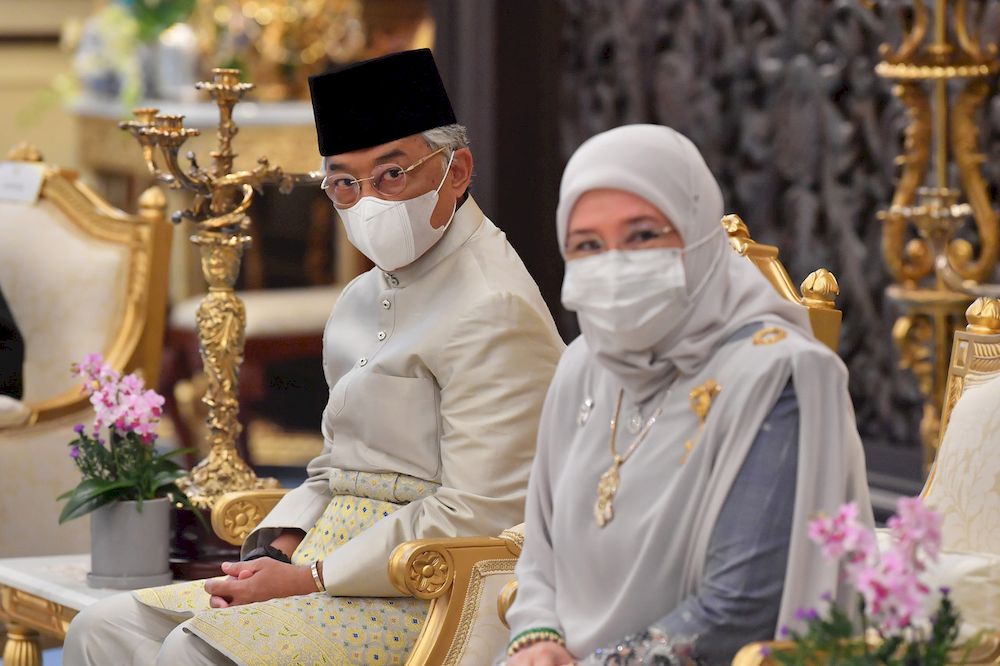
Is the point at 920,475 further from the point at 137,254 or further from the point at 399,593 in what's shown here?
the point at 399,593

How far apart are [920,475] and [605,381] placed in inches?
117

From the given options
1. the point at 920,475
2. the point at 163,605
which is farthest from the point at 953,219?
the point at 163,605

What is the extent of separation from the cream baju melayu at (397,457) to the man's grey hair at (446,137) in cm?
11

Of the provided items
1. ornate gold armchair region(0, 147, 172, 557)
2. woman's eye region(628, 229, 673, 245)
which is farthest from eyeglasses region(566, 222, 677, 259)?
ornate gold armchair region(0, 147, 172, 557)

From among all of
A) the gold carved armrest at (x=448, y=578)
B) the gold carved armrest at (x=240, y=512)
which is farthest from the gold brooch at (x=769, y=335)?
the gold carved armrest at (x=240, y=512)

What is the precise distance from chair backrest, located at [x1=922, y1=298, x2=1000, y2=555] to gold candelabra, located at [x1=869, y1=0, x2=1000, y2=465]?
1.70 m

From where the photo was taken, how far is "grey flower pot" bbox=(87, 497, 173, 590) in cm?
373

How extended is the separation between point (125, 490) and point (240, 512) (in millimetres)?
305

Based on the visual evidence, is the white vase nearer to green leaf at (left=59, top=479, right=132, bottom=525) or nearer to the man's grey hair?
green leaf at (left=59, top=479, right=132, bottom=525)

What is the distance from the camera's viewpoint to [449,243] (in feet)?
10.6

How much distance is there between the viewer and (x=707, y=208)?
245 centimetres

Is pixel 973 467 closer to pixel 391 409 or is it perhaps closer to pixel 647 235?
pixel 647 235

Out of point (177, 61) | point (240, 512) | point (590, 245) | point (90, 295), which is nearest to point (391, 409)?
point (240, 512)

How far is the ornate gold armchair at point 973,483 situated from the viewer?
262cm
